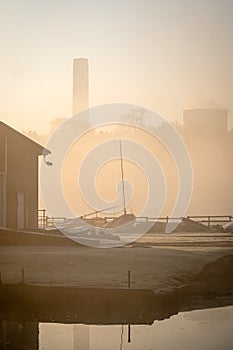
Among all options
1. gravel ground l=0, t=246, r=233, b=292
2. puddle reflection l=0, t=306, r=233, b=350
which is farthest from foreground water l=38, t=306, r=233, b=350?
gravel ground l=0, t=246, r=233, b=292

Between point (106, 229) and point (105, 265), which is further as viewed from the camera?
point (106, 229)

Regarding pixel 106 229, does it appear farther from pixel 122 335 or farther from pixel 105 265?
pixel 122 335

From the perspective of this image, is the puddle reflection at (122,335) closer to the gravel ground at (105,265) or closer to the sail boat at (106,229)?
the gravel ground at (105,265)

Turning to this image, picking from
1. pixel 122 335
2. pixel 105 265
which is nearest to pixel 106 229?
pixel 105 265

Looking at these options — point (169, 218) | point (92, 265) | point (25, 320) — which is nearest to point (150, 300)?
point (25, 320)

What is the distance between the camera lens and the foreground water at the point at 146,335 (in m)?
18.8

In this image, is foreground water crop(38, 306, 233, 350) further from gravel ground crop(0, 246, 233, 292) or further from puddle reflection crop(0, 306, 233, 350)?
gravel ground crop(0, 246, 233, 292)

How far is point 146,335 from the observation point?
19734mm

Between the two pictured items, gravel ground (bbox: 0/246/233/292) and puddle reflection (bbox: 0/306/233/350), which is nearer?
puddle reflection (bbox: 0/306/233/350)

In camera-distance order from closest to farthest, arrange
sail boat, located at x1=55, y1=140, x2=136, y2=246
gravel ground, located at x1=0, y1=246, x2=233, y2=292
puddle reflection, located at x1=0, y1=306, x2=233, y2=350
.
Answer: puddle reflection, located at x1=0, y1=306, x2=233, y2=350, gravel ground, located at x1=0, y1=246, x2=233, y2=292, sail boat, located at x1=55, y1=140, x2=136, y2=246

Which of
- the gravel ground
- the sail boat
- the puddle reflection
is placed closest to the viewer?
the puddle reflection

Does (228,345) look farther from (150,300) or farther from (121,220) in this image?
(121,220)

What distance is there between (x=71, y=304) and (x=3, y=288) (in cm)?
223

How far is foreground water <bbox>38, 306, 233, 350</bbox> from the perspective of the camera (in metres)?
18.8
